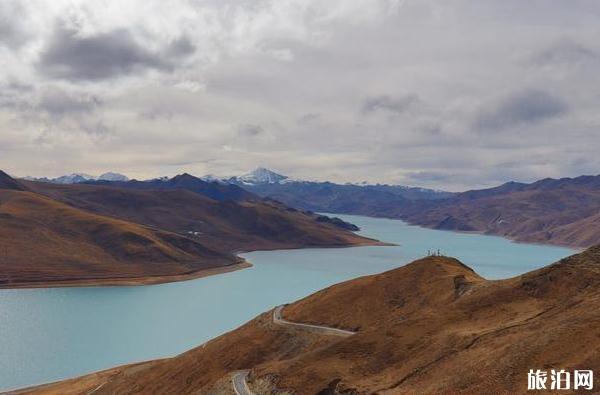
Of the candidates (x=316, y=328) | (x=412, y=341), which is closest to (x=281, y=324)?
(x=316, y=328)

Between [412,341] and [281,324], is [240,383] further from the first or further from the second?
[281,324]

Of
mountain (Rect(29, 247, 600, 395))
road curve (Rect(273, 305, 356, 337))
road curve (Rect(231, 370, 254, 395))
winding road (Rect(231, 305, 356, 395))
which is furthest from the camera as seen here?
road curve (Rect(273, 305, 356, 337))

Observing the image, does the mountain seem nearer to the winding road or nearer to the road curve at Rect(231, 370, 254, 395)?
the winding road

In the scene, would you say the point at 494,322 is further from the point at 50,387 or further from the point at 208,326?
the point at 208,326

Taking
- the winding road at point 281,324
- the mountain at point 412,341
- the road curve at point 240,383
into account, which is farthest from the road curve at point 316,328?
the road curve at point 240,383

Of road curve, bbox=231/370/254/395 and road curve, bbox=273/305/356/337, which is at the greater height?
road curve, bbox=273/305/356/337

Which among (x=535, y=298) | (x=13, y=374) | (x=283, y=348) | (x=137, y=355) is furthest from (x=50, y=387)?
(x=535, y=298)

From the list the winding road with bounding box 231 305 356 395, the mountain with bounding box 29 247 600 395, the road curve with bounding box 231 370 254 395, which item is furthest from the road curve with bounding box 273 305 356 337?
the road curve with bounding box 231 370 254 395
